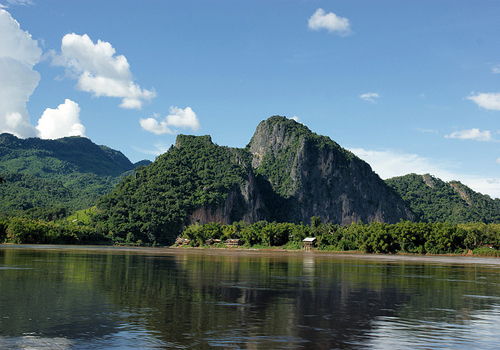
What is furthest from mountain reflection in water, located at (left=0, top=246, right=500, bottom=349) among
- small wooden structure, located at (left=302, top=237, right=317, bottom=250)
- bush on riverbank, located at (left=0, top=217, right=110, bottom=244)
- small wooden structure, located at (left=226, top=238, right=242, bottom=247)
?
small wooden structure, located at (left=226, top=238, right=242, bottom=247)

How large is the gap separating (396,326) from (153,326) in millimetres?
9322

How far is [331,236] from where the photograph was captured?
458 feet

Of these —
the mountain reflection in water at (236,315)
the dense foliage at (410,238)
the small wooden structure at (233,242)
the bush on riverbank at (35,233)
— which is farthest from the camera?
the small wooden structure at (233,242)

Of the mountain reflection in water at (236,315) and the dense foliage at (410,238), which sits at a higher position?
the dense foliage at (410,238)

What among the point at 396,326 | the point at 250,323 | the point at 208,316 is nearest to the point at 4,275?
the point at 208,316

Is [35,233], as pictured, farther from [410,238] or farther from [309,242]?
[410,238]

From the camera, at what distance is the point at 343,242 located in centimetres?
13262

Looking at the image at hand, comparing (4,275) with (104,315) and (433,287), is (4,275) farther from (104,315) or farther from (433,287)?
(433,287)

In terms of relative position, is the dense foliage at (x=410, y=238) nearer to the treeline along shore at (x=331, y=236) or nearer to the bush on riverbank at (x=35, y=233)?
the treeline along shore at (x=331, y=236)

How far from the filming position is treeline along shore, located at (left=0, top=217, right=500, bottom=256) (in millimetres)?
111875

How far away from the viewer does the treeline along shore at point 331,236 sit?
112 metres

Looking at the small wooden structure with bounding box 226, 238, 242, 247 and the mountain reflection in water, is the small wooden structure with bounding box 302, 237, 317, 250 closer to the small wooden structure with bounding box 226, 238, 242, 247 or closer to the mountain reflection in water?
the small wooden structure with bounding box 226, 238, 242, 247

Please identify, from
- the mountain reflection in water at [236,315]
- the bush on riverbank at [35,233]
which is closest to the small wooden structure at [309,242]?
the bush on riverbank at [35,233]

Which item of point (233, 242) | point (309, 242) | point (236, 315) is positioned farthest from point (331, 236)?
point (236, 315)
